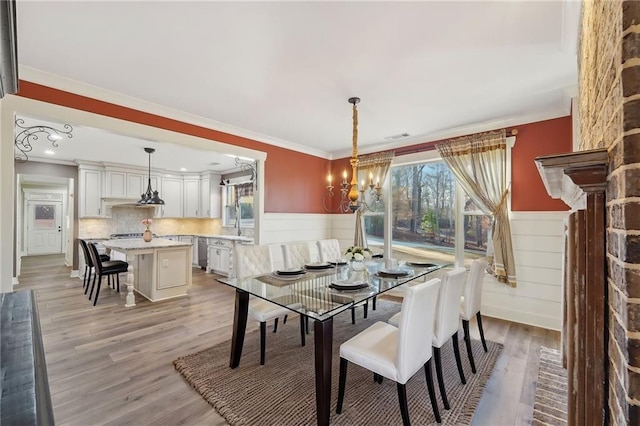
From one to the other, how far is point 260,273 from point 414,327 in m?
1.84

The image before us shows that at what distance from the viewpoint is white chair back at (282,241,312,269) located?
347cm

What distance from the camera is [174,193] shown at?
7184mm

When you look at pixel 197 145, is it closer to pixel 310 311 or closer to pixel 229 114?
pixel 229 114

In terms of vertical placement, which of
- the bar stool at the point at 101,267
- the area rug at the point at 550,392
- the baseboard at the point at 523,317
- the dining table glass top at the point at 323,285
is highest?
the dining table glass top at the point at 323,285

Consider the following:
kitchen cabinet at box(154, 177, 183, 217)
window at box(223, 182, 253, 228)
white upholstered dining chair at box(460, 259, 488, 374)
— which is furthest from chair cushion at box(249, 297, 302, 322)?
kitchen cabinet at box(154, 177, 183, 217)

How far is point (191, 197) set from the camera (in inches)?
291

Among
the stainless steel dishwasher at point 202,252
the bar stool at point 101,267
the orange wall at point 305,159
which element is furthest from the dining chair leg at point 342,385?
the stainless steel dishwasher at point 202,252

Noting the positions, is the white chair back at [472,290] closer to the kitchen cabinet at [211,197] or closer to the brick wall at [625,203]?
the brick wall at [625,203]

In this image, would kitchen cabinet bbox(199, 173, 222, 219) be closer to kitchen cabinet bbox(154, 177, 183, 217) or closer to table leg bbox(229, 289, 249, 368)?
kitchen cabinet bbox(154, 177, 183, 217)

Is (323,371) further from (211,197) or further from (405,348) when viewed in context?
(211,197)

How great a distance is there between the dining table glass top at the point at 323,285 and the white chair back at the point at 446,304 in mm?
436

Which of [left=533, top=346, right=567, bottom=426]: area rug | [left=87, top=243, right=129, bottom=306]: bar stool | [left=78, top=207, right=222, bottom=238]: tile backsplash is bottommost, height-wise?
[left=533, top=346, right=567, bottom=426]: area rug

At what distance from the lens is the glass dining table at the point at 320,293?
170 centimetres

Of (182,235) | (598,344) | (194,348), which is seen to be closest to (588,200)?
(598,344)
